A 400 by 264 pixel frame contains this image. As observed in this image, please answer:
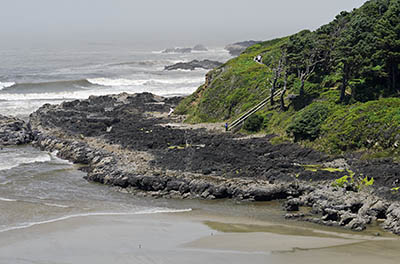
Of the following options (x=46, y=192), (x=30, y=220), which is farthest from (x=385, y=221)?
(x=46, y=192)

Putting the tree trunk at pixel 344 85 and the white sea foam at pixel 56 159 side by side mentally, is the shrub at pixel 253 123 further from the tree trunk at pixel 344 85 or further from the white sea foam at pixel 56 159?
the white sea foam at pixel 56 159

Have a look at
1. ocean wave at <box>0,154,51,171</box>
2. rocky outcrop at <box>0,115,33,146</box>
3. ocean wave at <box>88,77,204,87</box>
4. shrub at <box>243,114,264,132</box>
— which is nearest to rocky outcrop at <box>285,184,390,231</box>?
shrub at <box>243,114,264,132</box>

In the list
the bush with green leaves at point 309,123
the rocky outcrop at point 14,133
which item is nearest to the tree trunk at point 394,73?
the bush with green leaves at point 309,123

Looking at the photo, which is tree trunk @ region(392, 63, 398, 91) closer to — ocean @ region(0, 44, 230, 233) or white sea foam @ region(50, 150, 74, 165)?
ocean @ region(0, 44, 230, 233)

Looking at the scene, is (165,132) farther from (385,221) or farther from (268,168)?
(385,221)

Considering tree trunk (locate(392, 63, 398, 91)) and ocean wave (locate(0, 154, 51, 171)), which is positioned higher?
tree trunk (locate(392, 63, 398, 91))

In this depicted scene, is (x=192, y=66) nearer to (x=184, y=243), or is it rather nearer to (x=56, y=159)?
(x=56, y=159)

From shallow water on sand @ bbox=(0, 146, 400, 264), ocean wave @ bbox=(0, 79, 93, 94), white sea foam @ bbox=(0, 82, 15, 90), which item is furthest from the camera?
white sea foam @ bbox=(0, 82, 15, 90)

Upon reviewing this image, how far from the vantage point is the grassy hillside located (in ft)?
96.0

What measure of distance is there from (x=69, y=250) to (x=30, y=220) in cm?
518

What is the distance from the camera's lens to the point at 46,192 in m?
27.9

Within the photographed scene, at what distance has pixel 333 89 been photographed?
36.9 metres

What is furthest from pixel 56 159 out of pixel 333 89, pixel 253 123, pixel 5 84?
pixel 5 84

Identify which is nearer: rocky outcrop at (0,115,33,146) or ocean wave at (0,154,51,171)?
ocean wave at (0,154,51,171)
